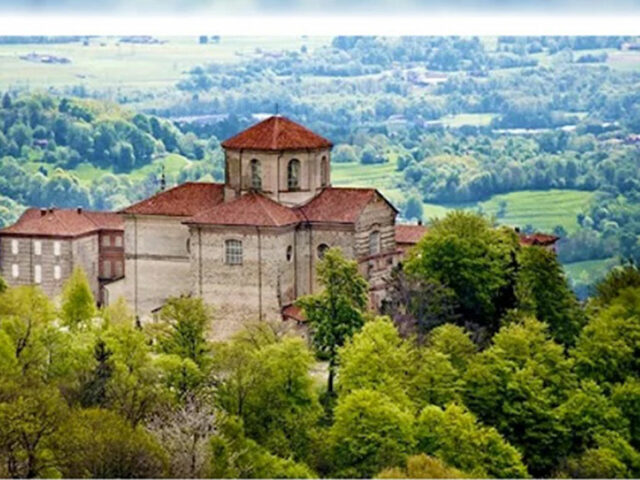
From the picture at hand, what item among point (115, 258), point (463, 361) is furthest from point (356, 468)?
point (115, 258)

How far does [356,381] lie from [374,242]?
6291 millimetres

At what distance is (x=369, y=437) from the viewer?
29.0 m

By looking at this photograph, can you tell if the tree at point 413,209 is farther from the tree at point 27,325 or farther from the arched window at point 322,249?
the tree at point 27,325

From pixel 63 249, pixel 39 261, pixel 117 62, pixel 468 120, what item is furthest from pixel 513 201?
pixel 63 249

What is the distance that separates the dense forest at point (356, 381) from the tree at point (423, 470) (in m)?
0.06

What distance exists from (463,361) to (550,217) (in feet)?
226

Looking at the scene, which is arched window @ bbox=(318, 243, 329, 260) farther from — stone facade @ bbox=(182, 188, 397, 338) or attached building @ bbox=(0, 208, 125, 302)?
attached building @ bbox=(0, 208, 125, 302)

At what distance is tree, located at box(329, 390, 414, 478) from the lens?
2877 cm

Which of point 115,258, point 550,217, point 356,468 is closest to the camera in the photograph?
point 356,468

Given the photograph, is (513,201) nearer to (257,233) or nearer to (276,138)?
(276,138)

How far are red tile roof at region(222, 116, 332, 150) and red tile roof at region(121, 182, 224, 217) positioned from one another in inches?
49.3

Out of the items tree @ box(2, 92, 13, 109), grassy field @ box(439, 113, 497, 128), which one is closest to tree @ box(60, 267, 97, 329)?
tree @ box(2, 92, 13, 109)

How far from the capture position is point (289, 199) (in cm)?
3794

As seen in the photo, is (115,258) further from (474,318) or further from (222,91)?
(222,91)
